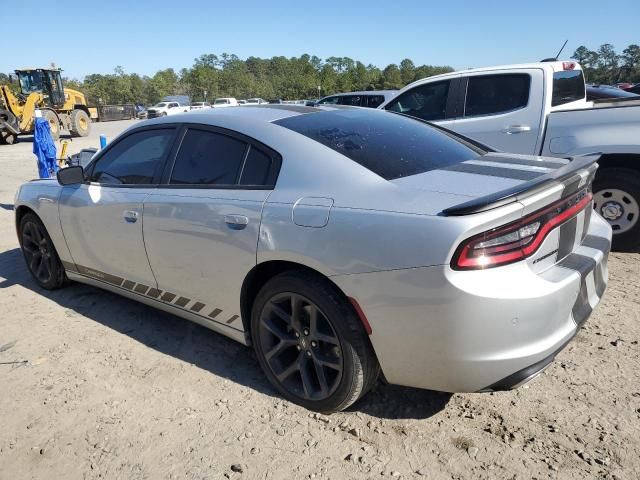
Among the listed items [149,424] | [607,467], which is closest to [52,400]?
[149,424]

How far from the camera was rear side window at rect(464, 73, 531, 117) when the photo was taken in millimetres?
5398

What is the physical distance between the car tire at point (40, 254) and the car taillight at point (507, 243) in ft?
12.0

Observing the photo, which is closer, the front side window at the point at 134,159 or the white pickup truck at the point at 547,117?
the front side window at the point at 134,159

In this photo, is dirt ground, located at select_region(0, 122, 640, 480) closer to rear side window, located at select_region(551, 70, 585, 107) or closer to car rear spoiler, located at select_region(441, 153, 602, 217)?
car rear spoiler, located at select_region(441, 153, 602, 217)

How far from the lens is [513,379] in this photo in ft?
6.64

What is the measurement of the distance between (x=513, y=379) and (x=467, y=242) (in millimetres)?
629

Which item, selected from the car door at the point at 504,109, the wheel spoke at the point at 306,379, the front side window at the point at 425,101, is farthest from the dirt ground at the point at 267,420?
the front side window at the point at 425,101

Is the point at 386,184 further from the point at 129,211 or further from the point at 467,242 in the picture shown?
the point at 129,211

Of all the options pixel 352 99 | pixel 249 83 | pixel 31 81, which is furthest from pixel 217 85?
pixel 352 99

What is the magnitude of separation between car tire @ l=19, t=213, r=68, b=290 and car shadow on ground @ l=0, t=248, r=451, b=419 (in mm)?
134

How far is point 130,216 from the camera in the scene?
3.24 metres

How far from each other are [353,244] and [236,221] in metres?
0.77

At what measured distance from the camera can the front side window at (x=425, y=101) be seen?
6.01 metres

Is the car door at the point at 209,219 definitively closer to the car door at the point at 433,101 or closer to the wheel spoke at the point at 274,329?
the wheel spoke at the point at 274,329
